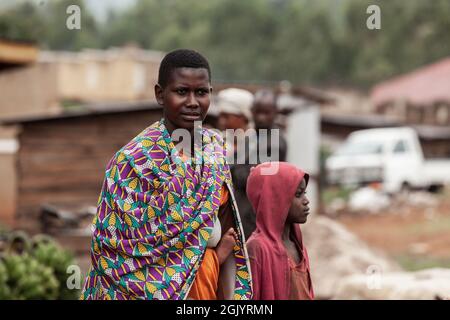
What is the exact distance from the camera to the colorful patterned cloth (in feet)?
11.8

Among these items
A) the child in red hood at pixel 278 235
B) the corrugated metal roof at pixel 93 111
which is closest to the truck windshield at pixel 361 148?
the corrugated metal roof at pixel 93 111

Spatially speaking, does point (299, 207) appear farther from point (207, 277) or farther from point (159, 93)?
point (159, 93)

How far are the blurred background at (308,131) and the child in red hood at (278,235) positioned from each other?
1.62 m

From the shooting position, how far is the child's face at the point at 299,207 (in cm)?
416

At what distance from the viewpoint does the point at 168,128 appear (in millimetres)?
3799

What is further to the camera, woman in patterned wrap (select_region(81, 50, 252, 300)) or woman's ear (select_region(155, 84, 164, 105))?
woman's ear (select_region(155, 84, 164, 105))

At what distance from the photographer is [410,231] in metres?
18.5

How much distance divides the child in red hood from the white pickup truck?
20.7 meters

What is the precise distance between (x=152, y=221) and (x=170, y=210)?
8 centimetres

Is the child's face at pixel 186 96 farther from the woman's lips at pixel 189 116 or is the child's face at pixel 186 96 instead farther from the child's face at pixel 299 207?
the child's face at pixel 299 207

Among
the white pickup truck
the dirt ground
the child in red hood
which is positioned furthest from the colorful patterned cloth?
the white pickup truck

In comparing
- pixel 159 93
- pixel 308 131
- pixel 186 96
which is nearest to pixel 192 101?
pixel 186 96

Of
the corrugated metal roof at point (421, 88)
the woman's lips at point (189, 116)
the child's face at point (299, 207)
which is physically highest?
the woman's lips at point (189, 116)

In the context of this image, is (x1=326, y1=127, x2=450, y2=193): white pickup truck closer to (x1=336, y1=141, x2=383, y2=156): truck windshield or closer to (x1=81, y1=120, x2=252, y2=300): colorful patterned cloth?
(x1=336, y1=141, x2=383, y2=156): truck windshield
